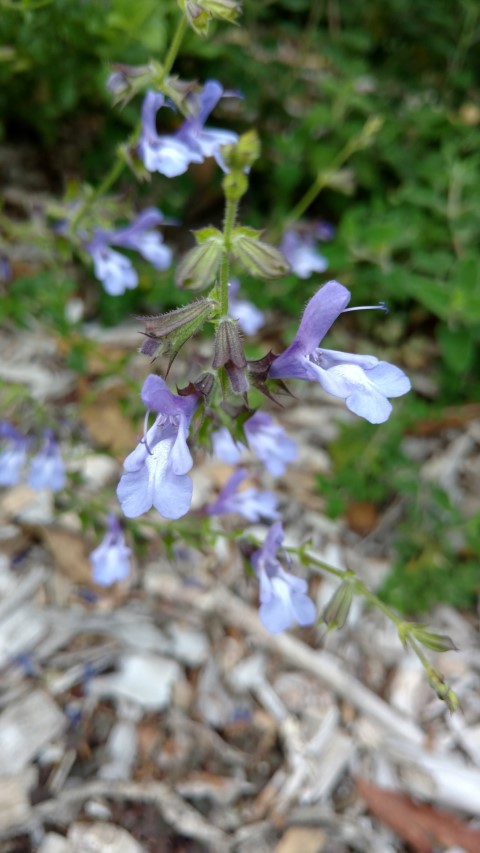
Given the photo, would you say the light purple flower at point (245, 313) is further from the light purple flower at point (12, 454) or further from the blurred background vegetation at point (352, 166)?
the light purple flower at point (12, 454)

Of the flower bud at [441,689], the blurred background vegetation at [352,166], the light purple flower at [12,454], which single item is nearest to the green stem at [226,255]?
the flower bud at [441,689]

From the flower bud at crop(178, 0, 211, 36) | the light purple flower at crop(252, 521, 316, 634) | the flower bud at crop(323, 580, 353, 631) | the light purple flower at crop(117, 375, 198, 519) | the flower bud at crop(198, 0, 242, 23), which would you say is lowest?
the light purple flower at crop(252, 521, 316, 634)

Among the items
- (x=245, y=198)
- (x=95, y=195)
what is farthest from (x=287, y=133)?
(x=95, y=195)

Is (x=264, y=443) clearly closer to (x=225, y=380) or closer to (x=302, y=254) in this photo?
(x=225, y=380)

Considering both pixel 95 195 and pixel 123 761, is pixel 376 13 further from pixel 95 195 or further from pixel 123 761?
pixel 123 761

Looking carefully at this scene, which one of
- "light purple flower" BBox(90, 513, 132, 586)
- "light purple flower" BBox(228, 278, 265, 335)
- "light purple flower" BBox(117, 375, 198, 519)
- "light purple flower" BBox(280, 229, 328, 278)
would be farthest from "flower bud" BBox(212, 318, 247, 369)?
"light purple flower" BBox(280, 229, 328, 278)

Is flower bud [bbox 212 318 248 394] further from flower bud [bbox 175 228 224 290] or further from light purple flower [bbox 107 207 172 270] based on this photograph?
light purple flower [bbox 107 207 172 270]
